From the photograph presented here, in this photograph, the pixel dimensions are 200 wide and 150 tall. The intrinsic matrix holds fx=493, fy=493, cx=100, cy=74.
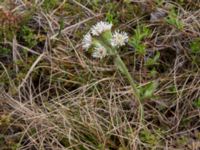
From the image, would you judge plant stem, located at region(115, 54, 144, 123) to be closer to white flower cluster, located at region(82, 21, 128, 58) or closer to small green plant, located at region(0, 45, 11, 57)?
white flower cluster, located at region(82, 21, 128, 58)

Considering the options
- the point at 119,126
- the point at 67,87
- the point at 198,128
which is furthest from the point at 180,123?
the point at 67,87

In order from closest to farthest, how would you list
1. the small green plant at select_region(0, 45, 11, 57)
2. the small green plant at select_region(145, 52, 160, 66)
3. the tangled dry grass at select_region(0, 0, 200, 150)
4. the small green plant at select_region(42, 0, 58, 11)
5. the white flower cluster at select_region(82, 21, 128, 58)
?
the white flower cluster at select_region(82, 21, 128, 58)
the tangled dry grass at select_region(0, 0, 200, 150)
the small green plant at select_region(145, 52, 160, 66)
the small green plant at select_region(0, 45, 11, 57)
the small green plant at select_region(42, 0, 58, 11)

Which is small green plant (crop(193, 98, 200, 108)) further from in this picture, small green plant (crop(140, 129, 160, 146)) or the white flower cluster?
the white flower cluster

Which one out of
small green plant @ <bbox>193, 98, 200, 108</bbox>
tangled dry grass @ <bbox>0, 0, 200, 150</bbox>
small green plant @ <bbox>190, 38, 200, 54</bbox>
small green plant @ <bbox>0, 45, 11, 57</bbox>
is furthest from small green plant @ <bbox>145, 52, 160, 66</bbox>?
small green plant @ <bbox>0, 45, 11, 57</bbox>

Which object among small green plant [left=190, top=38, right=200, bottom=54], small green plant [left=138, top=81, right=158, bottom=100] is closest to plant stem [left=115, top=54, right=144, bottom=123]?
small green plant [left=138, top=81, right=158, bottom=100]

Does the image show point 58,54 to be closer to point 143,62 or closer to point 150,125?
point 143,62

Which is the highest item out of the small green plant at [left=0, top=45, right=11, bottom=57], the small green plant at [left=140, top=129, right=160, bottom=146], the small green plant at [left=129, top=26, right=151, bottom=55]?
the small green plant at [left=0, top=45, right=11, bottom=57]

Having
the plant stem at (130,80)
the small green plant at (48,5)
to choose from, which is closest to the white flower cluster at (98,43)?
the plant stem at (130,80)

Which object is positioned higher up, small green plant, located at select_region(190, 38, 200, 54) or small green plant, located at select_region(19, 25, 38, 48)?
small green plant, located at select_region(19, 25, 38, 48)

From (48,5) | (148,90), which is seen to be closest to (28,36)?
(48,5)

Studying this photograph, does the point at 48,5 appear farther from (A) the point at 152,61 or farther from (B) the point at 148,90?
(B) the point at 148,90

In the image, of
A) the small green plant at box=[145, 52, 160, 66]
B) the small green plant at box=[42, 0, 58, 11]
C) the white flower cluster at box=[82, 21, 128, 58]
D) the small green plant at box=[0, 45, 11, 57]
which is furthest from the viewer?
the small green plant at box=[42, 0, 58, 11]

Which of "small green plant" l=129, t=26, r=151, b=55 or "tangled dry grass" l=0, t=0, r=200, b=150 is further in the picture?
"small green plant" l=129, t=26, r=151, b=55
